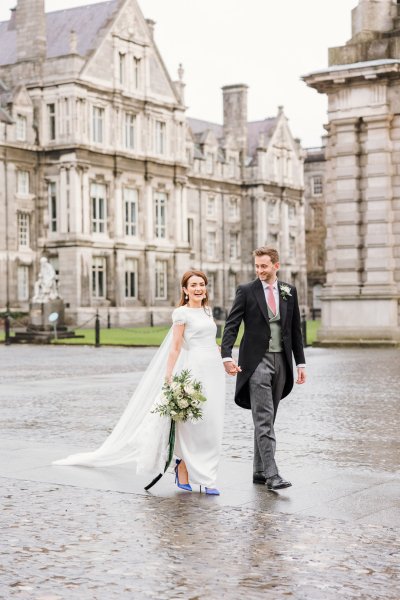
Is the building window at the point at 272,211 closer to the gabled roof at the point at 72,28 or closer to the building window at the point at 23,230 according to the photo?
the gabled roof at the point at 72,28

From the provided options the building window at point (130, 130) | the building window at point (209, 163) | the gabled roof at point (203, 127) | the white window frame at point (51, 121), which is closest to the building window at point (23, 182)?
the white window frame at point (51, 121)

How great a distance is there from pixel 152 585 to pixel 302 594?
795 mm

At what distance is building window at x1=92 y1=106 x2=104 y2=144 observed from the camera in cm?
6319

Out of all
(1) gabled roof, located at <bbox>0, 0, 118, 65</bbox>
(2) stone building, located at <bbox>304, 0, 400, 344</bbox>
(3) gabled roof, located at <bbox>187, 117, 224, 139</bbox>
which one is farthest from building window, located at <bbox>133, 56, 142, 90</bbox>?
(2) stone building, located at <bbox>304, 0, 400, 344</bbox>

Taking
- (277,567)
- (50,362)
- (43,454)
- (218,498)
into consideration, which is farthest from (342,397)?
(50,362)

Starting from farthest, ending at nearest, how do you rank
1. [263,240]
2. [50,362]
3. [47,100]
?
1. [263,240]
2. [47,100]
3. [50,362]

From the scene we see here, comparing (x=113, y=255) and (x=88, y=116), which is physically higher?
(x=88, y=116)

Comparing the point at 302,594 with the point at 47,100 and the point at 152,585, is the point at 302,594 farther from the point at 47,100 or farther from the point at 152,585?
the point at 47,100

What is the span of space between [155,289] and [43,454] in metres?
57.6

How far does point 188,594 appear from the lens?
18.8 feet

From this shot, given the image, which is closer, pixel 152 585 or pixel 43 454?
pixel 152 585

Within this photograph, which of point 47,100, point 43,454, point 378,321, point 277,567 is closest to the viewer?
point 277,567

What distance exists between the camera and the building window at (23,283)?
61531 millimetres

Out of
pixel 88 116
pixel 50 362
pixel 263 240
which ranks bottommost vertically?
pixel 50 362
